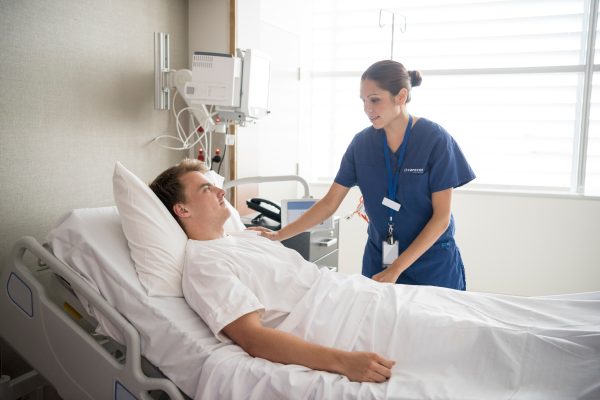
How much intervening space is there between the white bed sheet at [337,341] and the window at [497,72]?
2.33 m

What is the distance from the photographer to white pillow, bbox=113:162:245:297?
1388 millimetres

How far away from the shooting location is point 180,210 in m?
1.56

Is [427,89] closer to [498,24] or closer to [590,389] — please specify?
[498,24]

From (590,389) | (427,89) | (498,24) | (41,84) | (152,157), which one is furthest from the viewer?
(427,89)

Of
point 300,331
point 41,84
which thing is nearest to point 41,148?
point 41,84

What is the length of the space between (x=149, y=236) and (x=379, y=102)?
0.96 meters

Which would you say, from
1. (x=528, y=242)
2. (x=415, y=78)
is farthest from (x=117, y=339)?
(x=528, y=242)

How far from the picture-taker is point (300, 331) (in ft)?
4.28

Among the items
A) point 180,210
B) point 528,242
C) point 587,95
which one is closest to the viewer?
point 180,210

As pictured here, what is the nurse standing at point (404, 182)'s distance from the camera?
1.79 m

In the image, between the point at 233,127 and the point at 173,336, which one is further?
the point at 233,127

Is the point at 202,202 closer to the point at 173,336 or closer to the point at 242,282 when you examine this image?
the point at 242,282

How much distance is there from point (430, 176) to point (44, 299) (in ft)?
4.51

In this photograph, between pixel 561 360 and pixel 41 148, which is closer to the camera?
pixel 561 360
